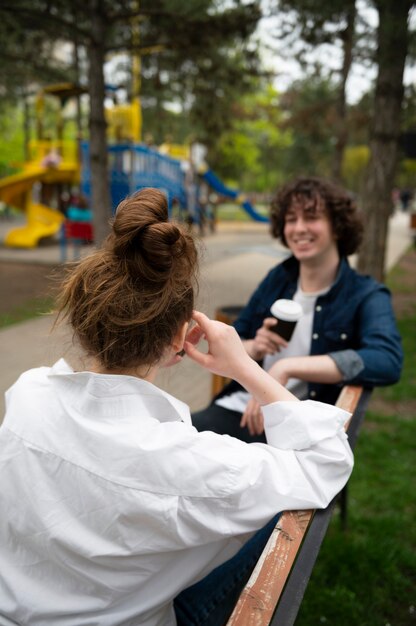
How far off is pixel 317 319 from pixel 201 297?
3.09 feet

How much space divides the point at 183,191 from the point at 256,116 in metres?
14.0

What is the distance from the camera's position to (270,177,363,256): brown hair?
2.50m

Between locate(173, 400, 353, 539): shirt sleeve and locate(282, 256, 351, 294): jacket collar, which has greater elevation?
locate(282, 256, 351, 294): jacket collar

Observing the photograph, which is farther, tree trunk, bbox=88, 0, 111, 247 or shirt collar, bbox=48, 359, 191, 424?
tree trunk, bbox=88, 0, 111, 247

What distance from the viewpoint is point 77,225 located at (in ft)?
34.7

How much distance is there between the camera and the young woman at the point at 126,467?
1.10 m

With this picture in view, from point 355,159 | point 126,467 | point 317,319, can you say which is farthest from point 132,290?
point 355,159

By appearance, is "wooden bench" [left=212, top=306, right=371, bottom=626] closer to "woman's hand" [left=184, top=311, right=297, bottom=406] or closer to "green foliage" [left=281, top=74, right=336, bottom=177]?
"woman's hand" [left=184, top=311, right=297, bottom=406]

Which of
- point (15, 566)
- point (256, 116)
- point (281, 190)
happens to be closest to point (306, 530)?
point (15, 566)

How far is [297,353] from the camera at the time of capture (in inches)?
96.4

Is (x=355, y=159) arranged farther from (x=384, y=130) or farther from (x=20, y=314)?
(x=20, y=314)

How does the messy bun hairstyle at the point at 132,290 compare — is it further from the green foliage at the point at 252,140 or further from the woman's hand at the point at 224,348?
the green foliage at the point at 252,140

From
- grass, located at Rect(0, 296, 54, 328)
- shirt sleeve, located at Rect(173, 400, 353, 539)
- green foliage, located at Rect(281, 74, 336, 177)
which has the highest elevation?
green foliage, located at Rect(281, 74, 336, 177)

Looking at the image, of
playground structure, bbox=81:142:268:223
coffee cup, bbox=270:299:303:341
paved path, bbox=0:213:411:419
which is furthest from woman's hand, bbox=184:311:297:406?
playground structure, bbox=81:142:268:223
